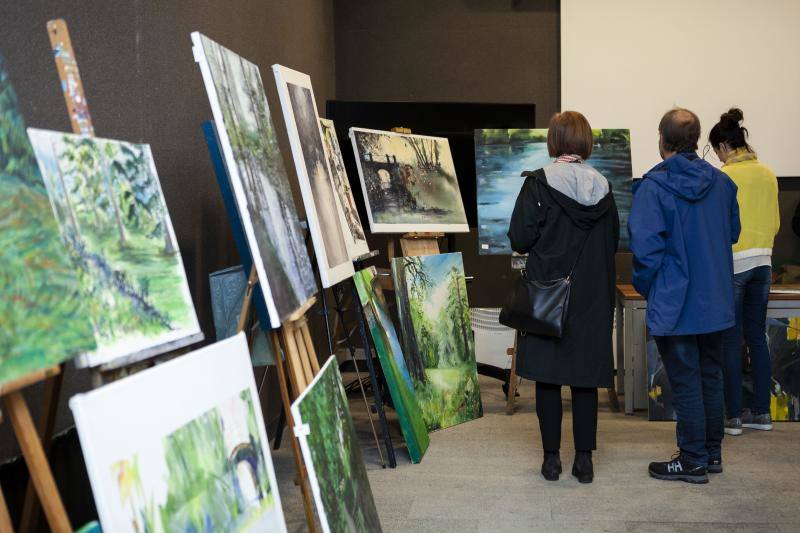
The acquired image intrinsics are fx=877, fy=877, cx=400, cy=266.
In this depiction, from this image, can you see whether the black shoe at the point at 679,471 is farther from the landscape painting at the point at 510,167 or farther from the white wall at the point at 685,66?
the white wall at the point at 685,66

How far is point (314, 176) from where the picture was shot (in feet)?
9.89

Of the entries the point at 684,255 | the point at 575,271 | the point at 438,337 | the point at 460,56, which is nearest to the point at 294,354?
the point at 575,271

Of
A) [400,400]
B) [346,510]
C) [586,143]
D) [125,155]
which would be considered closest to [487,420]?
[400,400]

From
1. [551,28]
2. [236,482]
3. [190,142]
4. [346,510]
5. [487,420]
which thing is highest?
[551,28]

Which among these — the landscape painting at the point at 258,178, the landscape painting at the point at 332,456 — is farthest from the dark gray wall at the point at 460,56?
the landscape painting at the point at 332,456

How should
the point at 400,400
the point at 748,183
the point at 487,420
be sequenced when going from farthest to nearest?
1. the point at 487,420
2. the point at 748,183
3. the point at 400,400

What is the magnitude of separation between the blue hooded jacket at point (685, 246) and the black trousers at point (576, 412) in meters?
0.38

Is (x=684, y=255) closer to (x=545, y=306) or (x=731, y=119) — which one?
(x=545, y=306)

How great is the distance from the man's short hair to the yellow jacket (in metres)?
0.83

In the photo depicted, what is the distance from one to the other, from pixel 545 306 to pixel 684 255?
531mm

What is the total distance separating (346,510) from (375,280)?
1.85 metres

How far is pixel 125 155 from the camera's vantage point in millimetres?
1970

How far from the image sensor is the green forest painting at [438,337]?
4086 mm

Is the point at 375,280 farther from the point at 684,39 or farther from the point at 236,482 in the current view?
the point at 684,39
